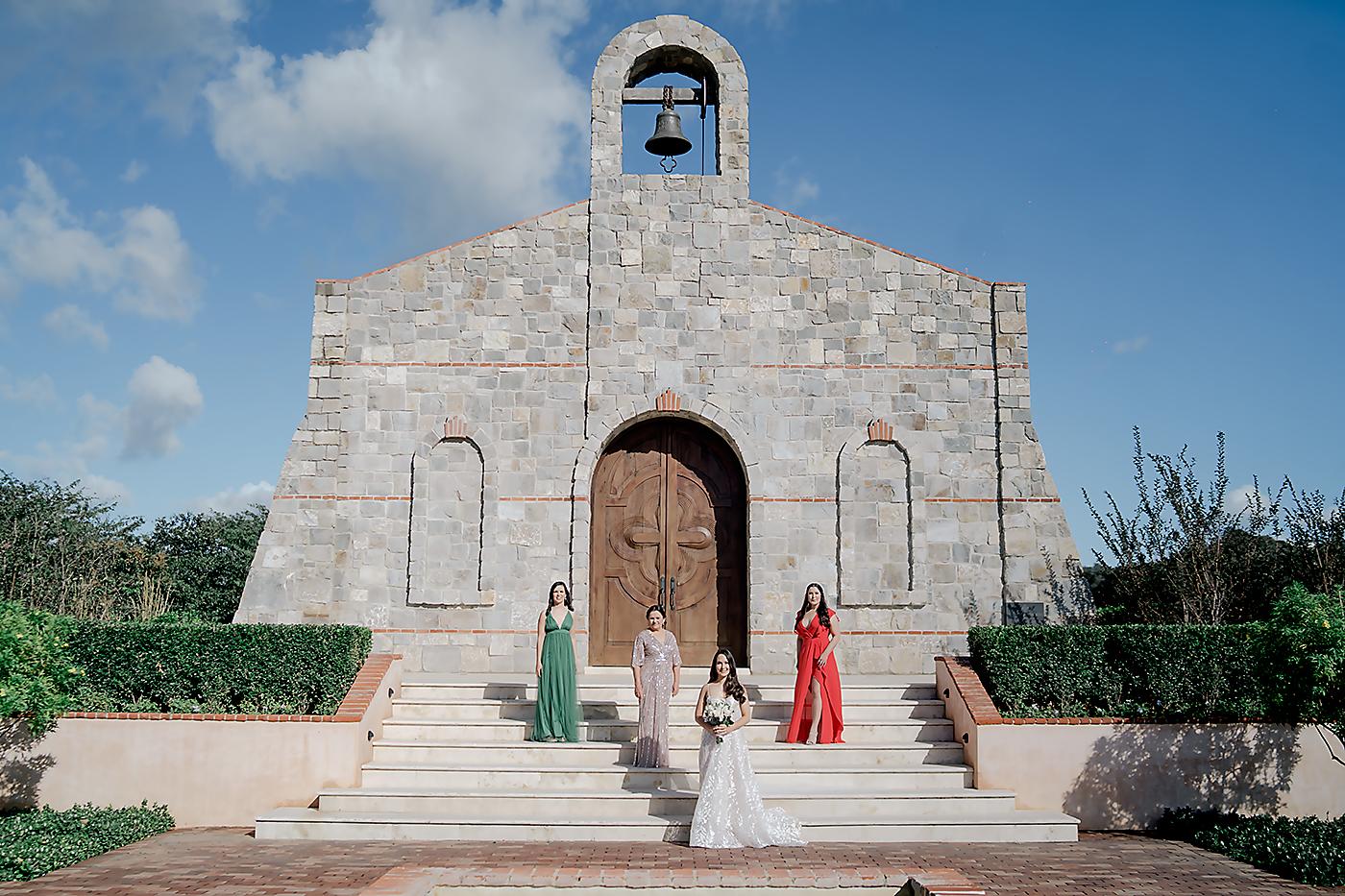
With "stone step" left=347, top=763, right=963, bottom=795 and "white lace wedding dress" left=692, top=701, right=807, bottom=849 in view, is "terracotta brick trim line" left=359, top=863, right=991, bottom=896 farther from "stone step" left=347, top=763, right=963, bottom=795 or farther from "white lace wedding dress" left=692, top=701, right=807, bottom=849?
"stone step" left=347, top=763, right=963, bottom=795

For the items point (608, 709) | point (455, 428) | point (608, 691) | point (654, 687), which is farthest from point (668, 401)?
point (654, 687)

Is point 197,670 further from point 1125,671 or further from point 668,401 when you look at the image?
point 1125,671

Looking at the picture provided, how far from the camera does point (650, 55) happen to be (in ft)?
47.2

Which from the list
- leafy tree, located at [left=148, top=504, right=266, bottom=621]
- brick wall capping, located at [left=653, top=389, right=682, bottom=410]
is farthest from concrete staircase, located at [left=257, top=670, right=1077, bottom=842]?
leafy tree, located at [left=148, top=504, right=266, bottom=621]

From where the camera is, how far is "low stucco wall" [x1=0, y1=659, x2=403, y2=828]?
1010 centimetres

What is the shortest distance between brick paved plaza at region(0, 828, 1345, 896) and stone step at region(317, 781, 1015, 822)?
2.00ft

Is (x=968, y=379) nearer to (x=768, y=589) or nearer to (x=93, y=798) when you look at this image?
(x=768, y=589)

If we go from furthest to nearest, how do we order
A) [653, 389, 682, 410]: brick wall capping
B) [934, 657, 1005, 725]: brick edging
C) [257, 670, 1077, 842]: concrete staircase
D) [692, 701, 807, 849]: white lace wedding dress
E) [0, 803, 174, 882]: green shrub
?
1. [653, 389, 682, 410]: brick wall capping
2. [934, 657, 1005, 725]: brick edging
3. [257, 670, 1077, 842]: concrete staircase
4. [692, 701, 807, 849]: white lace wedding dress
5. [0, 803, 174, 882]: green shrub

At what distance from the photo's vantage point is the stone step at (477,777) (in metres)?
10.2

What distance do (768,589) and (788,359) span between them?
3.02 metres

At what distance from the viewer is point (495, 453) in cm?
1366

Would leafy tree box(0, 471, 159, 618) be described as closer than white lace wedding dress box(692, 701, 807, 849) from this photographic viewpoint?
No

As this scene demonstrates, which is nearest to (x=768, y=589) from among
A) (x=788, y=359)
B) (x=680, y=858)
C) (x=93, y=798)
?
(x=788, y=359)

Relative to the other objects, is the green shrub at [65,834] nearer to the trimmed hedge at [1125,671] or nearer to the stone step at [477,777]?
the stone step at [477,777]
